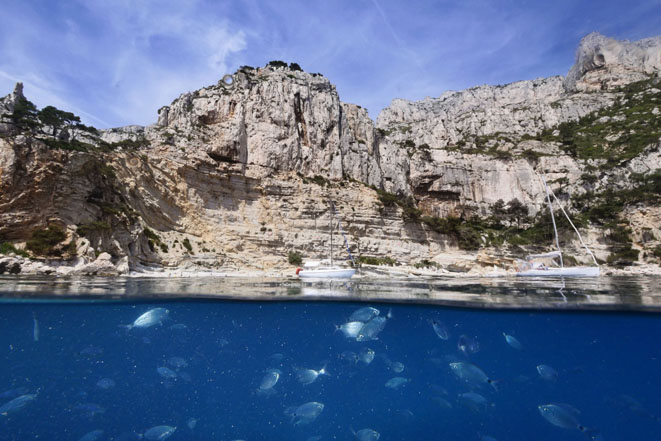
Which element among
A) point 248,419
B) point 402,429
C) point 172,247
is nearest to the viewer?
point 402,429

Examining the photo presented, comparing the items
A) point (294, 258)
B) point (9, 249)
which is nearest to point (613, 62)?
point (294, 258)

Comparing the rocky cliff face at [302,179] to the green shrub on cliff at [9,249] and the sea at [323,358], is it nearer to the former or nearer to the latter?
the green shrub on cliff at [9,249]

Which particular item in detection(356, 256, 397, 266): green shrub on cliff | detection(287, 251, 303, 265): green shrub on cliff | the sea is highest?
detection(287, 251, 303, 265): green shrub on cliff

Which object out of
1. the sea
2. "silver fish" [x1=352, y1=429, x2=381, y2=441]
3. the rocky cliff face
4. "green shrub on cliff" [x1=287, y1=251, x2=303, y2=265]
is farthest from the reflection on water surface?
"green shrub on cliff" [x1=287, y1=251, x2=303, y2=265]

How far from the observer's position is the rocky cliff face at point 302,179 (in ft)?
73.7

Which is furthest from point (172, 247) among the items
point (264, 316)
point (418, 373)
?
point (418, 373)

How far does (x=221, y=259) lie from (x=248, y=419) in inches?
727

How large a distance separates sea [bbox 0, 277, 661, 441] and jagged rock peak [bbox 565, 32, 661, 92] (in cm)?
7821

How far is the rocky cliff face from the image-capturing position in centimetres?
2245

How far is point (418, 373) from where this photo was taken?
15406 millimetres

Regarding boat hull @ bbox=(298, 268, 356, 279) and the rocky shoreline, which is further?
boat hull @ bbox=(298, 268, 356, 279)

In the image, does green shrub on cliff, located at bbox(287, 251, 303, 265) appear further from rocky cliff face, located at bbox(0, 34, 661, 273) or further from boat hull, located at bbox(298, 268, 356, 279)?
boat hull, located at bbox(298, 268, 356, 279)

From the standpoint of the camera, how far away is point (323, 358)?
53.3 ft

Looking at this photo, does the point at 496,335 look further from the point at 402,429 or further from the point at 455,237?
the point at 455,237
